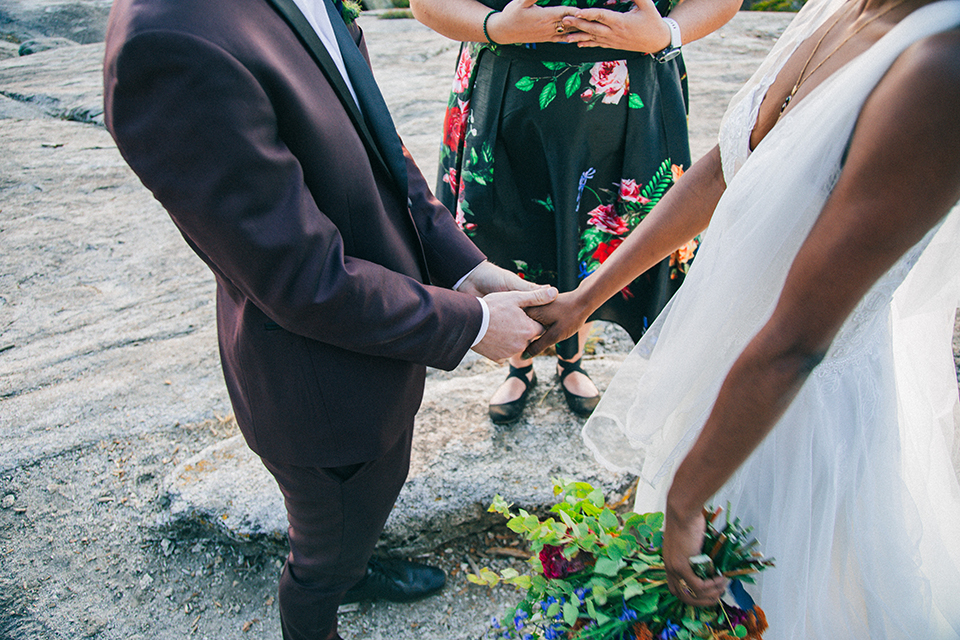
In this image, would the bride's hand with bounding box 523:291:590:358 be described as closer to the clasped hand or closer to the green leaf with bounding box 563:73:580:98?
the clasped hand

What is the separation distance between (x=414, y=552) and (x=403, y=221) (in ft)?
4.31

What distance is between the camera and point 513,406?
242 cm

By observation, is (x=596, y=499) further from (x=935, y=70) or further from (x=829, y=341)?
(x=935, y=70)

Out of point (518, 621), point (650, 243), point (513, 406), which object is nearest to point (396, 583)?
point (513, 406)

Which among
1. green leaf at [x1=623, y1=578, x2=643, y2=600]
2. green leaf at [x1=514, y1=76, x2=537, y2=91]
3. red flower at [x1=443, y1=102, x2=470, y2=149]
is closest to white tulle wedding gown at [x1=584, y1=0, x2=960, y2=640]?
green leaf at [x1=623, y1=578, x2=643, y2=600]

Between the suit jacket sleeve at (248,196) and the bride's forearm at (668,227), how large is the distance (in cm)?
62

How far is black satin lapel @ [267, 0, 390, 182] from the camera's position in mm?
1036

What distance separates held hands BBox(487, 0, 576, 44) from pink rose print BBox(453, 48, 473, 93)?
250 mm

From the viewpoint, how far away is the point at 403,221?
1323 mm

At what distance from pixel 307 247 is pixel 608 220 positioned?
1398 millimetres

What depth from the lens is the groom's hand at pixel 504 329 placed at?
1373 mm

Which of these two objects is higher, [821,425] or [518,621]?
[821,425]

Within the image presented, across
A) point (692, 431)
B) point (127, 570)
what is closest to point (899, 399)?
point (692, 431)

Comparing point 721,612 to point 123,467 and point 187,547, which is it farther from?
point 123,467
